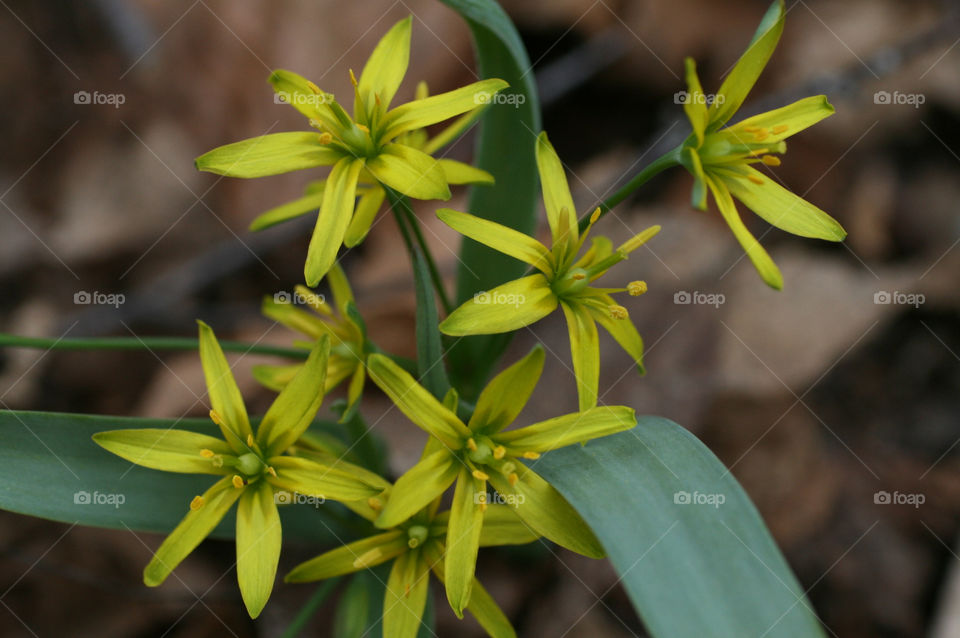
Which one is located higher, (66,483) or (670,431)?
(670,431)

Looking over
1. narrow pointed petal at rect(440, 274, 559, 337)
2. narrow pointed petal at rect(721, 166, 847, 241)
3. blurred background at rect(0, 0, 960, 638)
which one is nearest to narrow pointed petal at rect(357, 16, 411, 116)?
narrow pointed petal at rect(440, 274, 559, 337)

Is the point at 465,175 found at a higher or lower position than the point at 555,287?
higher

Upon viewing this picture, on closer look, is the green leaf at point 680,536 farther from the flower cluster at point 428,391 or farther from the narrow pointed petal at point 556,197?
the narrow pointed petal at point 556,197

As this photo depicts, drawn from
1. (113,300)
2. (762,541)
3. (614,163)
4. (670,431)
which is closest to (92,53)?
(113,300)

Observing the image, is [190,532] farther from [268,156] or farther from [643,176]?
[643,176]

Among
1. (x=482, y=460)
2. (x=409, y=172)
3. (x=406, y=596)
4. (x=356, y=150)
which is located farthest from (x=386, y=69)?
(x=406, y=596)

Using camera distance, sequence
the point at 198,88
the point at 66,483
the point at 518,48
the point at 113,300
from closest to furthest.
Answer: the point at 66,483 → the point at 518,48 → the point at 113,300 → the point at 198,88

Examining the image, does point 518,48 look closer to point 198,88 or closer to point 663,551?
point 663,551
